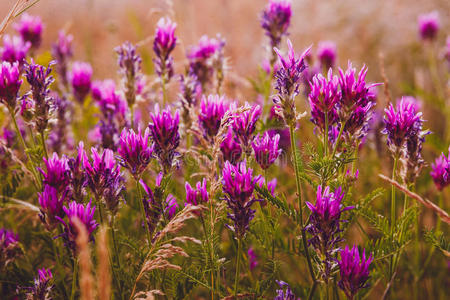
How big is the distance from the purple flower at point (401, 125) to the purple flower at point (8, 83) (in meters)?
1.18

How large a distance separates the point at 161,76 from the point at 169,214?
757 millimetres

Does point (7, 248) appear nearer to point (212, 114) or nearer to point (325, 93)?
point (212, 114)

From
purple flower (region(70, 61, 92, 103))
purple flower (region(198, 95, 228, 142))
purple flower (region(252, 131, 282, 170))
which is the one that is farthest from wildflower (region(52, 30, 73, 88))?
purple flower (region(252, 131, 282, 170))

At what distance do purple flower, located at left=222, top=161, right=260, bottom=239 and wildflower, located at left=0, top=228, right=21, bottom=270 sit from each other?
2.64 ft

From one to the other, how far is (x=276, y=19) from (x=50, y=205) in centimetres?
135

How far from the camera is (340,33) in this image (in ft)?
15.6

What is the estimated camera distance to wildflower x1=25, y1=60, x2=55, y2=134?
146cm

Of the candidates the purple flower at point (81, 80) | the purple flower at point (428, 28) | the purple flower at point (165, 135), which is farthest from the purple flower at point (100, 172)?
the purple flower at point (428, 28)

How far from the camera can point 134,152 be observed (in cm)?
134

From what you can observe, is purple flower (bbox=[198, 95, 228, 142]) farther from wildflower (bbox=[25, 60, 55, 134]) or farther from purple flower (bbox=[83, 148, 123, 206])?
wildflower (bbox=[25, 60, 55, 134])

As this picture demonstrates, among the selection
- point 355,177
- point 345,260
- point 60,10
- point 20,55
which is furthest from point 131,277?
point 60,10

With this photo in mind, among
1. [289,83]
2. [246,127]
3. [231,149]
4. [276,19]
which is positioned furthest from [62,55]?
[289,83]

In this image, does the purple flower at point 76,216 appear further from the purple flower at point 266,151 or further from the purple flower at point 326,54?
the purple flower at point 326,54

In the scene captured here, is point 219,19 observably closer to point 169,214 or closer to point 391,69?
point 391,69
